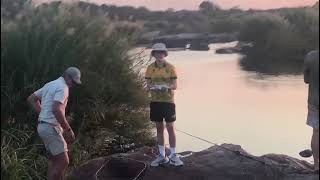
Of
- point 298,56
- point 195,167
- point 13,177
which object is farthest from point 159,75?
point 298,56

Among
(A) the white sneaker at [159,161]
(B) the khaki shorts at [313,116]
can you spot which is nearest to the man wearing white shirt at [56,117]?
(A) the white sneaker at [159,161]

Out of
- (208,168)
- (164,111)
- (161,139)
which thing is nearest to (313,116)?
(208,168)

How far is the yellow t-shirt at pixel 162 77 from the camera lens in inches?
324

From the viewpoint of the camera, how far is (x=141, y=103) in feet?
37.4

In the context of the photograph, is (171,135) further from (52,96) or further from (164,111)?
(52,96)

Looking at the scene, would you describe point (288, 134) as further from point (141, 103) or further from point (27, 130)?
point (27, 130)

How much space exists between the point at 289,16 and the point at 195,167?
3564 centimetres

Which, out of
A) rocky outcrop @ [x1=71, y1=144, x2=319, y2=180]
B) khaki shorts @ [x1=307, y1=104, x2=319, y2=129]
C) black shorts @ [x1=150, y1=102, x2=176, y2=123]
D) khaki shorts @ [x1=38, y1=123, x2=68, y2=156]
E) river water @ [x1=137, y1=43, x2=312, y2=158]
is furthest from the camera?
river water @ [x1=137, y1=43, x2=312, y2=158]

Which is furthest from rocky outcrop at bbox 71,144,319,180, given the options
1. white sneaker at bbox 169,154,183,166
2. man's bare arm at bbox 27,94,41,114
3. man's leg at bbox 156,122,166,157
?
man's bare arm at bbox 27,94,41,114

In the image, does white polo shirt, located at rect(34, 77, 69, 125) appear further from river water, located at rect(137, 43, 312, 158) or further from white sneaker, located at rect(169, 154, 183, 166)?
river water, located at rect(137, 43, 312, 158)

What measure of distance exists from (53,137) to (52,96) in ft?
1.55

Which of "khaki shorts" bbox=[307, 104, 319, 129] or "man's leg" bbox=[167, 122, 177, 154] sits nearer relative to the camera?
"khaki shorts" bbox=[307, 104, 319, 129]

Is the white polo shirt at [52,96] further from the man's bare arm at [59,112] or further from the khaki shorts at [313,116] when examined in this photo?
the khaki shorts at [313,116]

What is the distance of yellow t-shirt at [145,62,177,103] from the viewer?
8.22 meters
